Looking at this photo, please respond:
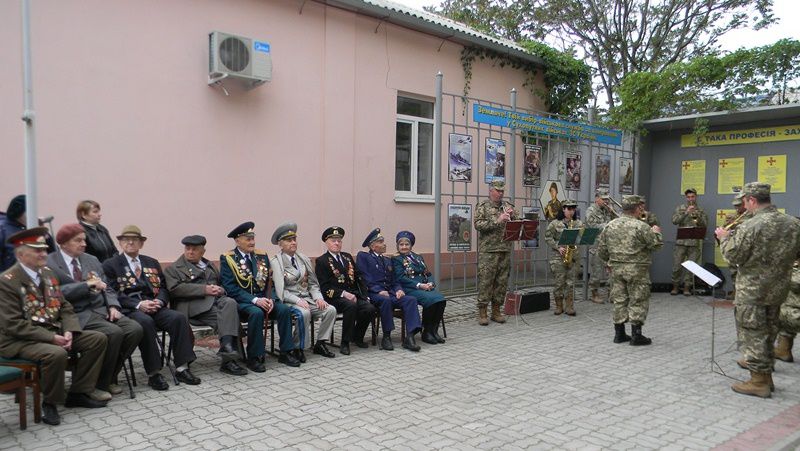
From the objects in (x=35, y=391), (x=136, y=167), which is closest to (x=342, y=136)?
(x=136, y=167)

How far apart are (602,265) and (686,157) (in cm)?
287

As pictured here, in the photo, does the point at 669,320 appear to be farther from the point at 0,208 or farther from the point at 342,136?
the point at 0,208

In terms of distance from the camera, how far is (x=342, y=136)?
32.6 ft

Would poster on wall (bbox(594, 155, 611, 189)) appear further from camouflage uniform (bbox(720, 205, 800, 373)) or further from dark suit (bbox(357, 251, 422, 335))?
camouflage uniform (bbox(720, 205, 800, 373))

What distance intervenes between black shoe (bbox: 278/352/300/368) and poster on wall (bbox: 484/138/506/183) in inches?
169

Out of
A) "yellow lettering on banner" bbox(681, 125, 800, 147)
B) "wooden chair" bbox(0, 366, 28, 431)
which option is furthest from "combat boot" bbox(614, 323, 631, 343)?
"wooden chair" bbox(0, 366, 28, 431)

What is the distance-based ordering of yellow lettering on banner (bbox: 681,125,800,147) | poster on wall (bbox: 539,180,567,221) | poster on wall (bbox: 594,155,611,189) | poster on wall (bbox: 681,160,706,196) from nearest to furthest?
1. poster on wall (bbox: 539,180,567,221)
2. yellow lettering on banner (bbox: 681,125,800,147)
3. poster on wall (bbox: 594,155,611,189)
4. poster on wall (bbox: 681,160,706,196)

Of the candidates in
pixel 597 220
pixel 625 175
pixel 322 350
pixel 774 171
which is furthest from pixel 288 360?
pixel 774 171

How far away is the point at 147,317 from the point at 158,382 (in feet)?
1.92

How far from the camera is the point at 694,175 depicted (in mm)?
11883

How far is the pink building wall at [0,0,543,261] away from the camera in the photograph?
721 centimetres

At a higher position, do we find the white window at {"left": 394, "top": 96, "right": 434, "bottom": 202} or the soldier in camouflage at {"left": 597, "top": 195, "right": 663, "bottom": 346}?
the white window at {"left": 394, "top": 96, "right": 434, "bottom": 202}

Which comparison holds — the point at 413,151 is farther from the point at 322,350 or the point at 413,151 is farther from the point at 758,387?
the point at 758,387

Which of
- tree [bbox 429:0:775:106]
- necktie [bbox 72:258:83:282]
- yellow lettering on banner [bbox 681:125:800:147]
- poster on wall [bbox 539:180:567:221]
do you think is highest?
tree [bbox 429:0:775:106]
